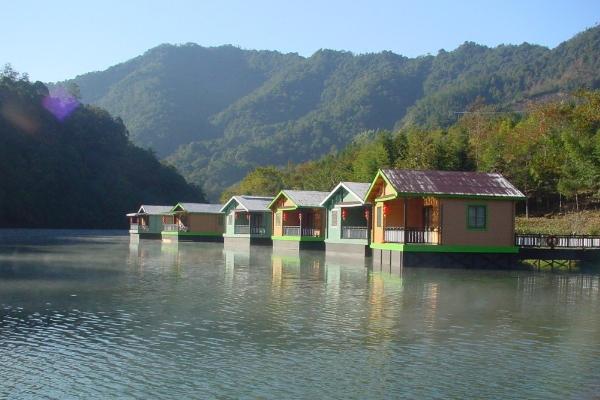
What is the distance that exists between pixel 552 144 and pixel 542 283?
38.0m

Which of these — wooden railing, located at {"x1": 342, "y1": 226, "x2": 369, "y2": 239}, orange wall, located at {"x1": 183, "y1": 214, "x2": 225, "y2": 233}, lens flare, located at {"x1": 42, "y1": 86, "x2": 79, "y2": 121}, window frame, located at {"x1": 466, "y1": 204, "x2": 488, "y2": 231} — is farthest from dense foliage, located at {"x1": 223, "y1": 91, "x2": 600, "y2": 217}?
→ lens flare, located at {"x1": 42, "y1": 86, "x2": 79, "y2": 121}

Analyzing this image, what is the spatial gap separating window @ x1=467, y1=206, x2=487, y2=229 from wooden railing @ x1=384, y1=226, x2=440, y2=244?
6.09 ft

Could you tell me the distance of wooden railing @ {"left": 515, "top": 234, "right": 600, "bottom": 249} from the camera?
36.0 m

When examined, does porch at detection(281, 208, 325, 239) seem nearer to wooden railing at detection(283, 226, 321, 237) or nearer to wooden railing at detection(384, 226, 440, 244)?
wooden railing at detection(283, 226, 321, 237)

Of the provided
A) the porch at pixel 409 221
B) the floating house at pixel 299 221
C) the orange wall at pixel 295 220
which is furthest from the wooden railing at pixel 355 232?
the orange wall at pixel 295 220

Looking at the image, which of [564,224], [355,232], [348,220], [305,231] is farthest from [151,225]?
[564,224]

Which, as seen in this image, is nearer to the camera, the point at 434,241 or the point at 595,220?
the point at 434,241

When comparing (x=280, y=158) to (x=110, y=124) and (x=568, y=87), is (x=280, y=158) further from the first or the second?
(x=568, y=87)

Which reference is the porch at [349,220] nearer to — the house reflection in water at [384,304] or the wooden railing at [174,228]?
the house reflection in water at [384,304]

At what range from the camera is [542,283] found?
2661 cm

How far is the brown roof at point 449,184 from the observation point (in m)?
33.1

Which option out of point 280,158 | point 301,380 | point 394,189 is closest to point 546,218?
point 394,189

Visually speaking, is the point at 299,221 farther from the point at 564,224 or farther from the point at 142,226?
the point at 142,226

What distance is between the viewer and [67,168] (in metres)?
111
